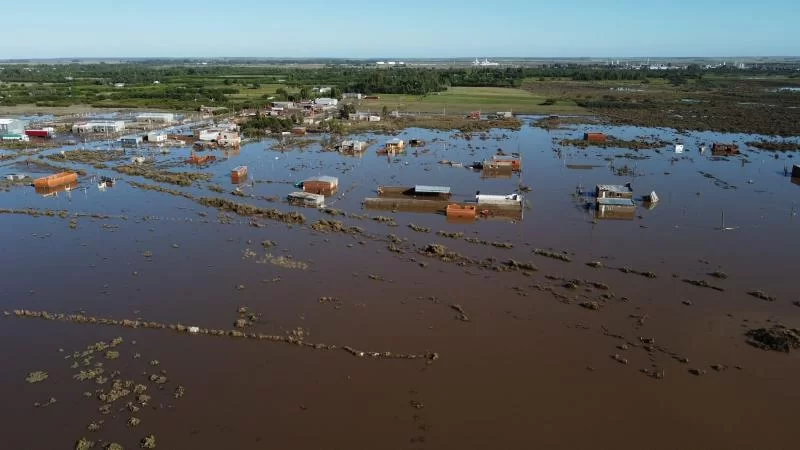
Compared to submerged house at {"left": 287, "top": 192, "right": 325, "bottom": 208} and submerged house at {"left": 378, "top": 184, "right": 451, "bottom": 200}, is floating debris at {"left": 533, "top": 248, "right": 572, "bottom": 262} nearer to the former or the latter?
submerged house at {"left": 378, "top": 184, "right": 451, "bottom": 200}

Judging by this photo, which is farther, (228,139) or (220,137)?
(220,137)

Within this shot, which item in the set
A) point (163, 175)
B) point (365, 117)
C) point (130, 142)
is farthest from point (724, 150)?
point (130, 142)

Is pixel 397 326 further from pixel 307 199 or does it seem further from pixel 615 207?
pixel 615 207

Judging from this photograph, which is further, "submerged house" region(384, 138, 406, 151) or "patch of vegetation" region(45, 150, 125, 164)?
"submerged house" region(384, 138, 406, 151)

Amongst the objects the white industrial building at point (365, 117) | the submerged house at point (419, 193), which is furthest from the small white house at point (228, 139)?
the submerged house at point (419, 193)

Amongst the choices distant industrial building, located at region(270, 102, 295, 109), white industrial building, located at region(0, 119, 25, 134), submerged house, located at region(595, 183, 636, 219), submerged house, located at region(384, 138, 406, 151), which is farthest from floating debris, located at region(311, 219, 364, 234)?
distant industrial building, located at region(270, 102, 295, 109)

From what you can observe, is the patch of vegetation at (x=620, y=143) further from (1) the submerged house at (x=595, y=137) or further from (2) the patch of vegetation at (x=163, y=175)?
(2) the patch of vegetation at (x=163, y=175)
